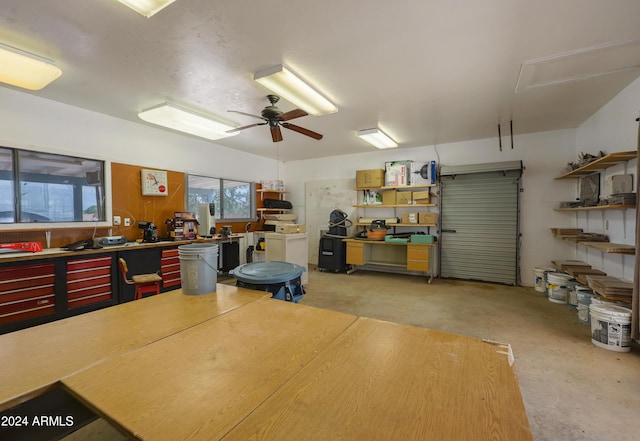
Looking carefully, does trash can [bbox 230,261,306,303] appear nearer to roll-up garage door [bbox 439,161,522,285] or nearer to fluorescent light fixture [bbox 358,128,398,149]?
fluorescent light fixture [bbox 358,128,398,149]

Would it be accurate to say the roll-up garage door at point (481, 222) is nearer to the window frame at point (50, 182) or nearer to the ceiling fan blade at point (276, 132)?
the ceiling fan blade at point (276, 132)

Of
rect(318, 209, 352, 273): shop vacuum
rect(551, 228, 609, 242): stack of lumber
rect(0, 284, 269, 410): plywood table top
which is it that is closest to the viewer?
rect(0, 284, 269, 410): plywood table top

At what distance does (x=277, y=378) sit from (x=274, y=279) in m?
1.09

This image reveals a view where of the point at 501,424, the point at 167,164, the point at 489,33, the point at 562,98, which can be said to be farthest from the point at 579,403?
the point at 167,164

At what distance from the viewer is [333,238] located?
251 inches

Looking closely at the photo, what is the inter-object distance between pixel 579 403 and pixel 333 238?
473 centimetres

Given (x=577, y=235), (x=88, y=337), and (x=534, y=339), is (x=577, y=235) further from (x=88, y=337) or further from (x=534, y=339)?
(x=88, y=337)

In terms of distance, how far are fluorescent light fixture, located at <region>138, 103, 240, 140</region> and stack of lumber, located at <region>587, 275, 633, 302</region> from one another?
5.25 meters

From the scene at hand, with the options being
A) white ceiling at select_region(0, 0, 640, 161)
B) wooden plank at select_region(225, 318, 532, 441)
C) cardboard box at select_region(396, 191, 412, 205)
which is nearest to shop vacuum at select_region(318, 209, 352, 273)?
cardboard box at select_region(396, 191, 412, 205)

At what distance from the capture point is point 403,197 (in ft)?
19.7

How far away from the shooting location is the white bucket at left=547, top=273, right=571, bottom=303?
4172 millimetres

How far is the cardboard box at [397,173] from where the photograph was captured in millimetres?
5918

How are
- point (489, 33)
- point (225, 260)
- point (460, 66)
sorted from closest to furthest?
point (489, 33), point (460, 66), point (225, 260)

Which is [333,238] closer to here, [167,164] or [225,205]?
[225,205]
